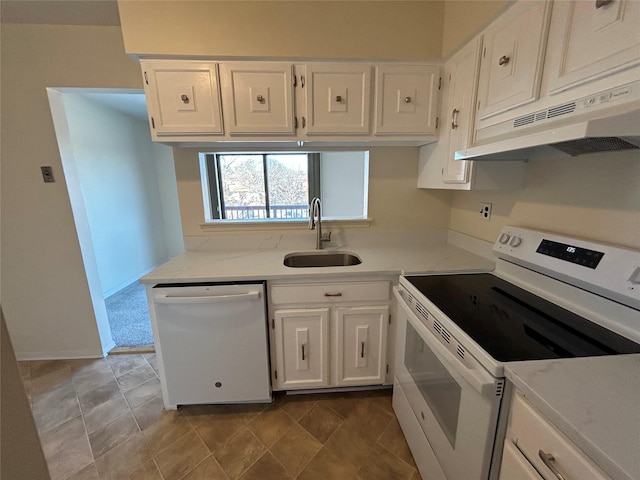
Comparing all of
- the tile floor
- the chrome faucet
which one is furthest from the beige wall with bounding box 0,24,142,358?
the chrome faucet

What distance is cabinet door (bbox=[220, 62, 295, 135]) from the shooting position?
1555 millimetres

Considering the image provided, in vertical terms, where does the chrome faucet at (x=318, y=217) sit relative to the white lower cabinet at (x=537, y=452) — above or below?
above

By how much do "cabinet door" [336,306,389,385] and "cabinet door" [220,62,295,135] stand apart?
121cm

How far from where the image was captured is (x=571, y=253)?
3.50 ft

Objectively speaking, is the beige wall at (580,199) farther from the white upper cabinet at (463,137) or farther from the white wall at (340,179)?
the white wall at (340,179)

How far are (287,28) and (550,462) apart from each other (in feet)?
6.90

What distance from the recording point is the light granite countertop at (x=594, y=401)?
51cm

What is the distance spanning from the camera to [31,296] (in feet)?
6.87

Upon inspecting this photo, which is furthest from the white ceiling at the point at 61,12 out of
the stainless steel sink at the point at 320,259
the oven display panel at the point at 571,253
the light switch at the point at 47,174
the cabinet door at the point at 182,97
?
the oven display panel at the point at 571,253

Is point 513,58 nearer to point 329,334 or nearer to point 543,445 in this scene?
point 543,445

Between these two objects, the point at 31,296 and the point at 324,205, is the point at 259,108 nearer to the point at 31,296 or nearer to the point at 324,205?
the point at 31,296

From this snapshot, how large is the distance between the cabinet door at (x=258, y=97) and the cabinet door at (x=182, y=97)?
0.25 ft

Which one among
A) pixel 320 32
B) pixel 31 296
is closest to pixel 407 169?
pixel 320 32

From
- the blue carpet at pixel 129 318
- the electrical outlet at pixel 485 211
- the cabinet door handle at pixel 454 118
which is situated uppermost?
the cabinet door handle at pixel 454 118
